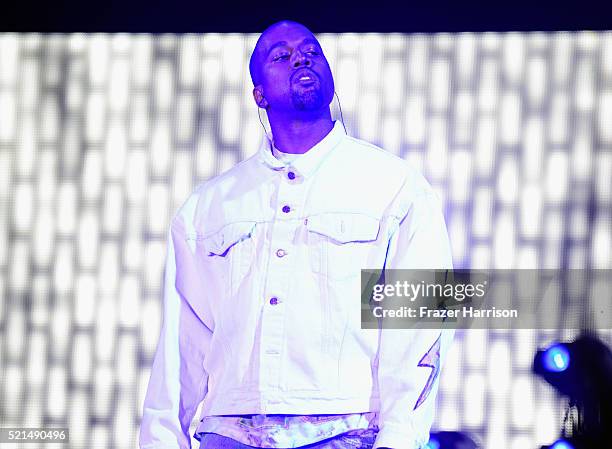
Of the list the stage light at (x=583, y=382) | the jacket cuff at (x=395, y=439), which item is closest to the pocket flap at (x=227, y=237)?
the jacket cuff at (x=395, y=439)

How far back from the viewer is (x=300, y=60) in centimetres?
290

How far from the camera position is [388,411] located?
250 centimetres

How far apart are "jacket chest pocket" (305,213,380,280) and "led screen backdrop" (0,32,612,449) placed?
Answer: 359 mm

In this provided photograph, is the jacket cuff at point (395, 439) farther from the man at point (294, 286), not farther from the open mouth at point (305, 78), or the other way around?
the open mouth at point (305, 78)

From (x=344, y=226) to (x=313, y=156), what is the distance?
0.20 m

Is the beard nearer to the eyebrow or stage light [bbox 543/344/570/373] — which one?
the eyebrow

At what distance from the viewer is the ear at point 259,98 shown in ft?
10.0

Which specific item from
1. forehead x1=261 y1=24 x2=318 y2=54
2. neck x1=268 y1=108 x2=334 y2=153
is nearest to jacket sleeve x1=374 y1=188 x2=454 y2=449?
neck x1=268 y1=108 x2=334 y2=153

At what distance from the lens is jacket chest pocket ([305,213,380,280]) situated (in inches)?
109

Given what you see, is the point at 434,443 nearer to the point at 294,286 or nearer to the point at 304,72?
the point at 294,286
